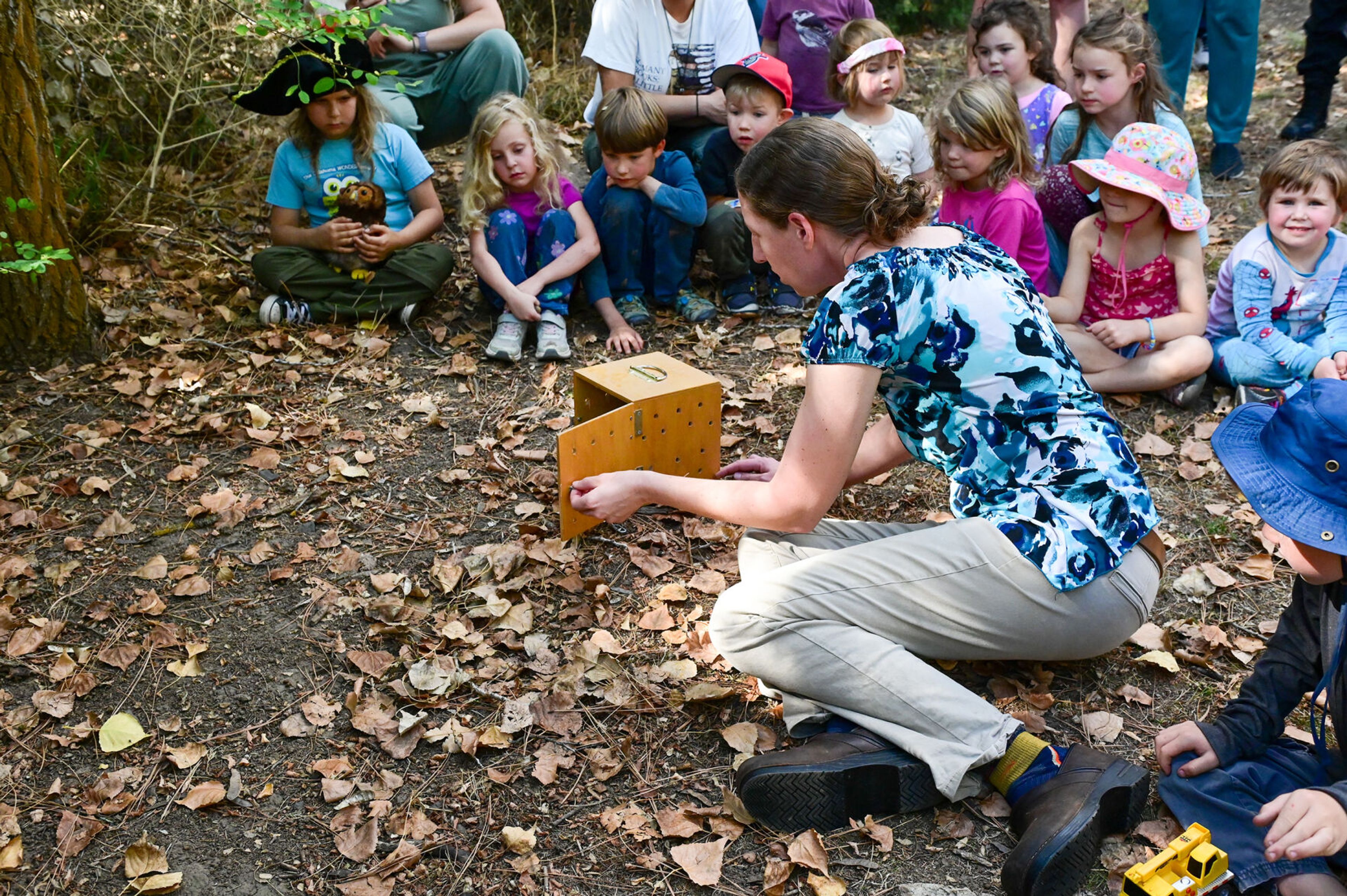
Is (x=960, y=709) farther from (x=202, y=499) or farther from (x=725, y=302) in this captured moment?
(x=725, y=302)

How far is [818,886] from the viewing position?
2.34m

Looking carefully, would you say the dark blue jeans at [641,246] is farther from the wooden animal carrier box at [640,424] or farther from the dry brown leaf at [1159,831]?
the dry brown leaf at [1159,831]

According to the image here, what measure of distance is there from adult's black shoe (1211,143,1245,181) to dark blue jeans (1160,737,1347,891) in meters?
4.73

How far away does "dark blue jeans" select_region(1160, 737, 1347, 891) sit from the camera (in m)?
2.30

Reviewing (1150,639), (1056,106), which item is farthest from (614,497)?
(1056,106)

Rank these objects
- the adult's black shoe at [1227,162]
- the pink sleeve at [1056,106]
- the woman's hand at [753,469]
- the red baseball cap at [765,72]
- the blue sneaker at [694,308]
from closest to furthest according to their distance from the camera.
→ the woman's hand at [753,469] → the red baseball cap at [765,72] → the blue sneaker at [694,308] → the pink sleeve at [1056,106] → the adult's black shoe at [1227,162]

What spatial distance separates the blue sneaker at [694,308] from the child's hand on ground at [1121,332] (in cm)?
170

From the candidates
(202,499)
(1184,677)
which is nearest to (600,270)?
(202,499)

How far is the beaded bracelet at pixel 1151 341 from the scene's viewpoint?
4.25 metres

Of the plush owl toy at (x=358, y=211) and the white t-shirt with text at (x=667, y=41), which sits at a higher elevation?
the white t-shirt with text at (x=667, y=41)

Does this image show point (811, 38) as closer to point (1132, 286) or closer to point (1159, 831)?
point (1132, 286)

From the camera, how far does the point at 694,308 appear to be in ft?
16.6

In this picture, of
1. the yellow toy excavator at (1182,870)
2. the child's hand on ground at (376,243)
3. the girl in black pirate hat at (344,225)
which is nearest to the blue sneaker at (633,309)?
the girl in black pirate hat at (344,225)

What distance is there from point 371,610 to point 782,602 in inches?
51.2
